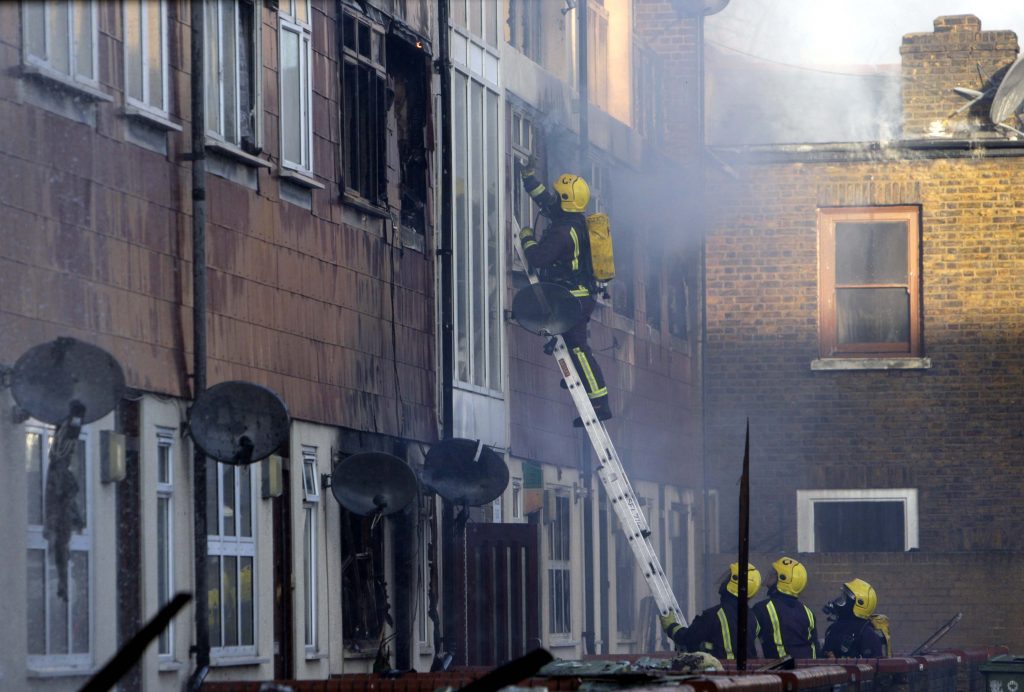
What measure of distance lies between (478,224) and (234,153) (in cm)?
573

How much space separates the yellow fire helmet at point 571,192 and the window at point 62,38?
7387 mm

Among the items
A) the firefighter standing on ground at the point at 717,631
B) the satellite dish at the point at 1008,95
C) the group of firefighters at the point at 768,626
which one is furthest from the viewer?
the satellite dish at the point at 1008,95

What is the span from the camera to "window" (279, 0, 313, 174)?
44.5 feet

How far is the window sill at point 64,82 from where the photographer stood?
32.3 ft

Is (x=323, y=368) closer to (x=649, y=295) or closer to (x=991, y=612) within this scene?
(x=649, y=295)

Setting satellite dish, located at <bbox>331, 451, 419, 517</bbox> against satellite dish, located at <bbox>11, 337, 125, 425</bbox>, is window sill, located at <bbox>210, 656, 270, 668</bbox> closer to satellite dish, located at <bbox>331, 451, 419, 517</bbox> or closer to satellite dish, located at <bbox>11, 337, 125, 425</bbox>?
satellite dish, located at <bbox>331, 451, 419, 517</bbox>

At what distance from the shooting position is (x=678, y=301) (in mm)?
26000

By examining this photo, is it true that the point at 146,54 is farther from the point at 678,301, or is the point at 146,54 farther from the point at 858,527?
the point at 858,527

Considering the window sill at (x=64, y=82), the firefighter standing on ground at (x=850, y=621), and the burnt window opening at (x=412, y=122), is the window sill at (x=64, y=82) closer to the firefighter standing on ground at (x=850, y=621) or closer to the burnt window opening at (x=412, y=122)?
the burnt window opening at (x=412, y=122)

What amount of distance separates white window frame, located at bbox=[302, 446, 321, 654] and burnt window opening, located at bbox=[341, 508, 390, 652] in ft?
1.83

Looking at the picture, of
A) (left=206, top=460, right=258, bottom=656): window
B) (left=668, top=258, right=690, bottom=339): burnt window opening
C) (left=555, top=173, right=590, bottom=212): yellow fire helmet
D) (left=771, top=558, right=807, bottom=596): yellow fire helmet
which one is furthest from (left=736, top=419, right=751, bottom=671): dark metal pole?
(left=668, top=258, right=690, bottom=339): burnt window opening

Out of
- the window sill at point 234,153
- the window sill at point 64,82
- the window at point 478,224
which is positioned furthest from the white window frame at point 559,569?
the window sill at point 64,82

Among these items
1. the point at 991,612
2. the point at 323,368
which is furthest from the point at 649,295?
the point at 323,368

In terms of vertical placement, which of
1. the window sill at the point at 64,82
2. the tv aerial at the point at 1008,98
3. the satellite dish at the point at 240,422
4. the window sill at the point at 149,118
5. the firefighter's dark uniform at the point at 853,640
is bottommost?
the firefighter's dark uniform at the point at 853,640
